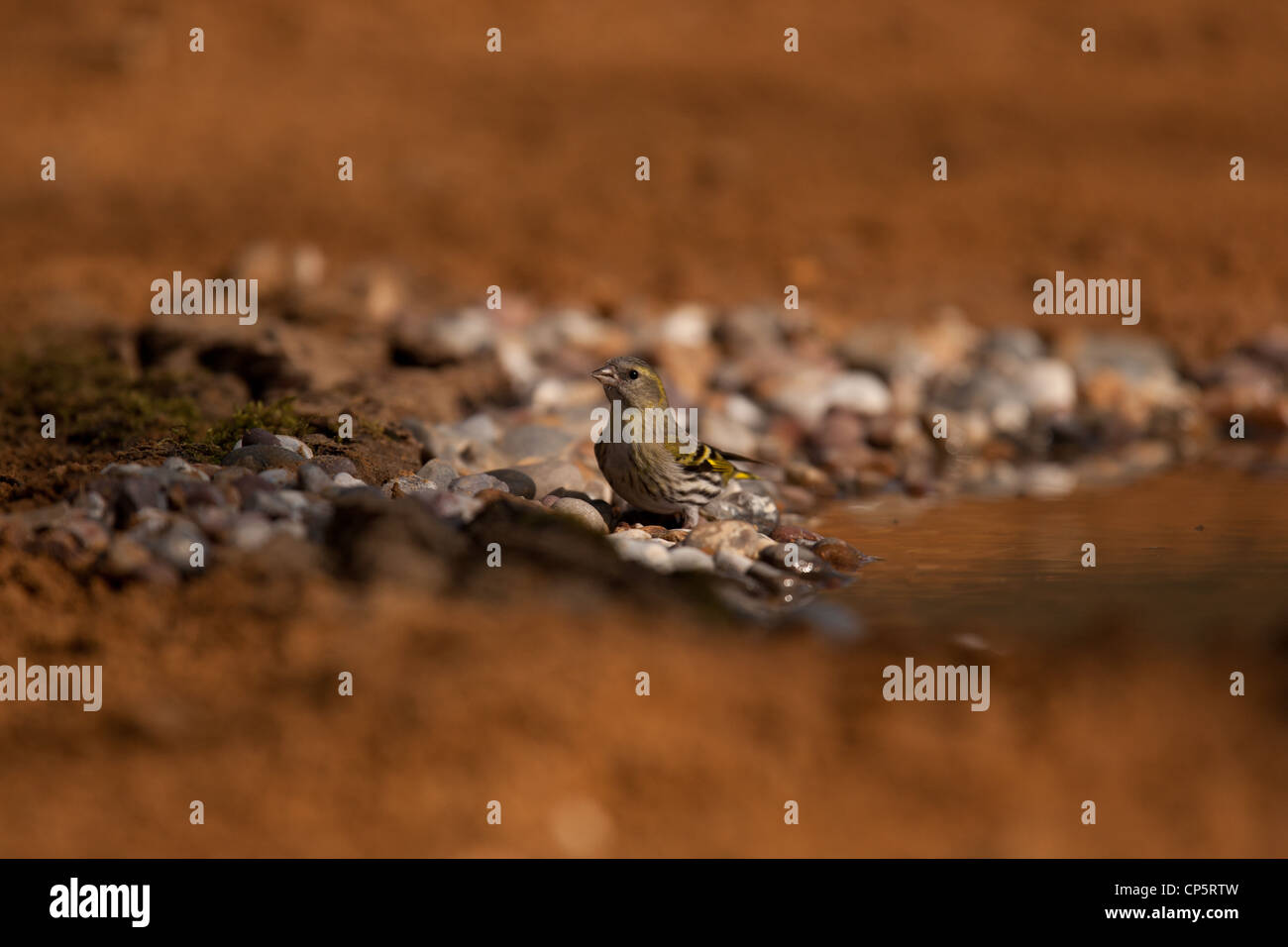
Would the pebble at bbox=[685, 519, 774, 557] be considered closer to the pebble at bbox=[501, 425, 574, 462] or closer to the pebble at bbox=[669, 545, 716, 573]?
the pebble at bbox=[669, 545, 716, 573]

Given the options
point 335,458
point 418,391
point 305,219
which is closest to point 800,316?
point 418,391

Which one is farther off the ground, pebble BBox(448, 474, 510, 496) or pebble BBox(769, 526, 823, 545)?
pebble BBox(448, 474, 510, 496)

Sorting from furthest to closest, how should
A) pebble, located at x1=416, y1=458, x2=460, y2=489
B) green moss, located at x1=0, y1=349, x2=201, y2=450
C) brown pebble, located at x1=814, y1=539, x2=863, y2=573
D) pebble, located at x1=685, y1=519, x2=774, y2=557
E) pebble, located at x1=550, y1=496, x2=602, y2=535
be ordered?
green moss, located at x1=0, y1=349, x2=201, y2=450
brown pebble, located at x1=814, y1=539, x2=863, y2=573
pebble, located at x1=416, y1=458, x2=460, y2=489
pebble, located at x1=550, y1=496, x2=602, y2=535
pebble, located at x1=685, y1=519, x2=774, y2=557

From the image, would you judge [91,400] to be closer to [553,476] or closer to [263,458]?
[263,458]

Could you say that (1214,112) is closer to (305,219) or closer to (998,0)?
(998,0)

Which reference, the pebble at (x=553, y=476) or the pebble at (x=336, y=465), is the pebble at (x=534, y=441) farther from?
the pebble at (x=336, y=465)

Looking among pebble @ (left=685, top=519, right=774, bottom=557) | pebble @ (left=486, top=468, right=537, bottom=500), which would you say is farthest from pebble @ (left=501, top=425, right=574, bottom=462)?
pebble @ (left=685, top=519, right=774, bottom=557)

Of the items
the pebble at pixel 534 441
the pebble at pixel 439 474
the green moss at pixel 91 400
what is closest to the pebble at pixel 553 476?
the pebble at pixel 534 441

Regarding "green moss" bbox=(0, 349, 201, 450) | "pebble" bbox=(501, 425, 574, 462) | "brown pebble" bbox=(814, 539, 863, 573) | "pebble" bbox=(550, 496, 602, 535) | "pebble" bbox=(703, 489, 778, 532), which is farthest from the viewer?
"pebble" bbox=(501, 425, 574, 462)
